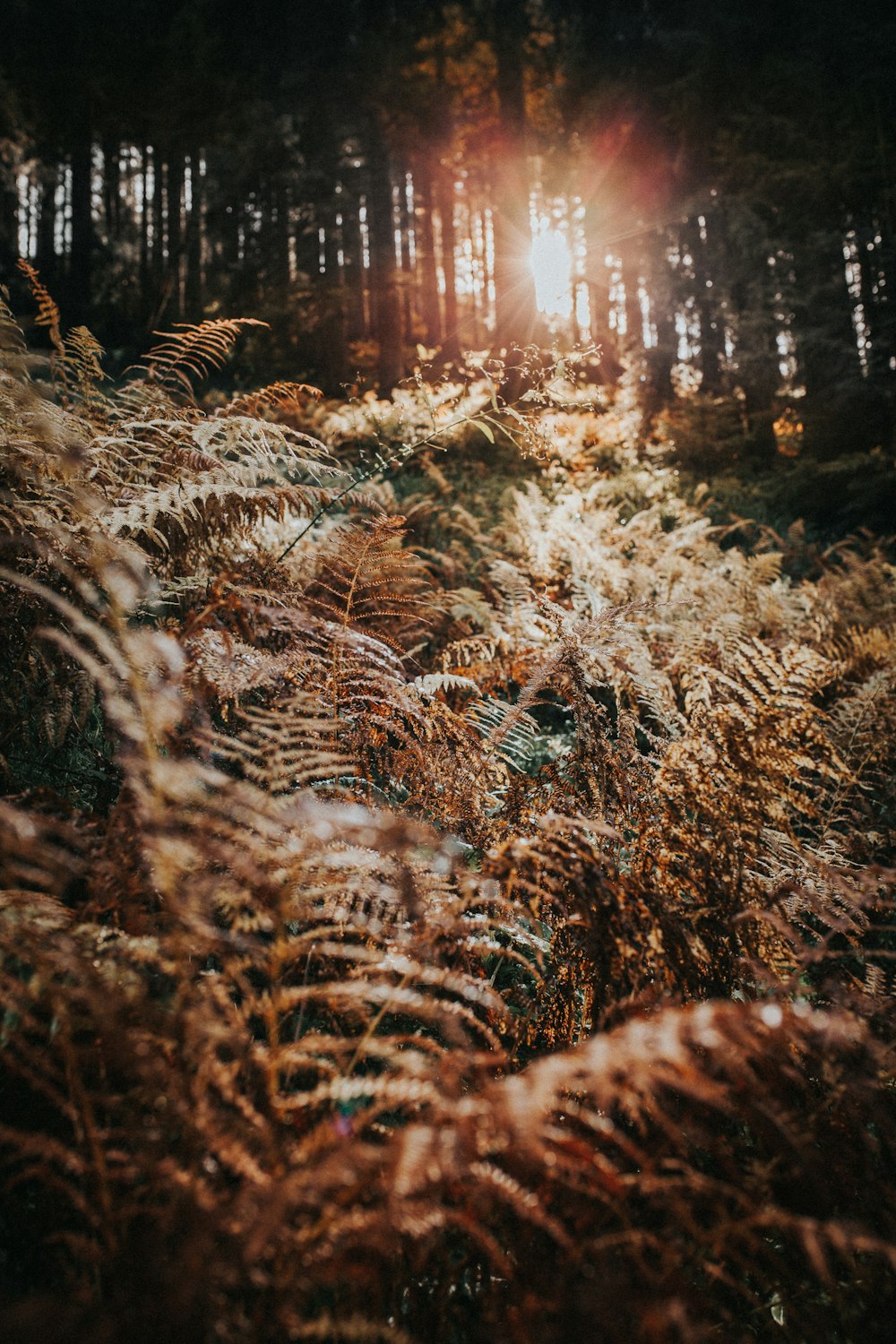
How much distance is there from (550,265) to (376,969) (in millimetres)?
16418

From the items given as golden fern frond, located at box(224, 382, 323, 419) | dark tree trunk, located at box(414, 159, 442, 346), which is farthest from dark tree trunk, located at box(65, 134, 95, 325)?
golden fern frond, located at box(224, 382, 323, 419)

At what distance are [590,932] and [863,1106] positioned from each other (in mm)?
663

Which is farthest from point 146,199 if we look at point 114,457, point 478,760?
point 478,760

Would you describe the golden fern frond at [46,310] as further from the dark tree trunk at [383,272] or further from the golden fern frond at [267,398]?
the dark tree trunk at [383,272]

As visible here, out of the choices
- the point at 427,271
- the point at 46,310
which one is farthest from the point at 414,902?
the point at 427,271

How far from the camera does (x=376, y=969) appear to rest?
1115 millimetres

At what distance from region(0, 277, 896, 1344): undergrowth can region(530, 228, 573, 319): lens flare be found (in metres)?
9.01

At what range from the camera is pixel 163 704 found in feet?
2.92

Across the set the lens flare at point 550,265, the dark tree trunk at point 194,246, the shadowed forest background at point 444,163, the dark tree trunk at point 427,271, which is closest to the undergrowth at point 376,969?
the lens flare at point 550,265

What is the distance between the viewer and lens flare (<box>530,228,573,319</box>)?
37.7ft

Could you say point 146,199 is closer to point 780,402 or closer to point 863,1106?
point 780,402

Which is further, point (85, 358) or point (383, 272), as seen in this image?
point (383, 272)

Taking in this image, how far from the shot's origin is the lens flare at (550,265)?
1149 centimetres

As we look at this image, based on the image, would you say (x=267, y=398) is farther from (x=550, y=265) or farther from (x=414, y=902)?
(x=550, y=265)
